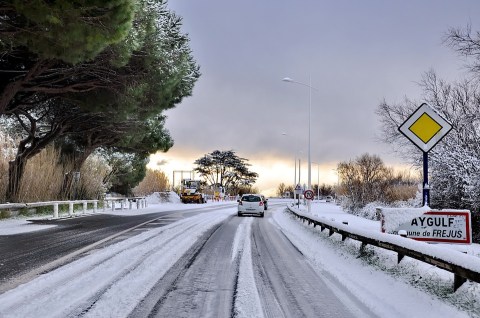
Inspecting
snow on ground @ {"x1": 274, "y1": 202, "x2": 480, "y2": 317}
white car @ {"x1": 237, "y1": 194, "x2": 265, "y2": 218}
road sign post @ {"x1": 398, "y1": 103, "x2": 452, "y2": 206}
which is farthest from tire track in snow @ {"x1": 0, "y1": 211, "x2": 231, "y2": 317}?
white car @ {"x1": 237, "y1": 194, "x2": 265, "y2": 218}

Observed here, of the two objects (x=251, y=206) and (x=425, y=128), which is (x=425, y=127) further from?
(x=251, y=206)

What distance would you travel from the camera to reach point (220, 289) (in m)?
6.64

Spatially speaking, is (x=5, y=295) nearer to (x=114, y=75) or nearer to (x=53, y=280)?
(x=53, y=280)

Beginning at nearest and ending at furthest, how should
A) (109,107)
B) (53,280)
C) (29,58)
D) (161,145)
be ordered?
(53,280)
(29,58)
(109,107)
(161,145)

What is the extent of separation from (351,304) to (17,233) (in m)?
12.6

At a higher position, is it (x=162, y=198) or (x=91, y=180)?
(x=91, y=180)

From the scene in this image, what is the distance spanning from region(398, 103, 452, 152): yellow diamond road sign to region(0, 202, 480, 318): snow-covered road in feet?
7.07

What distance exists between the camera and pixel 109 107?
2117cm

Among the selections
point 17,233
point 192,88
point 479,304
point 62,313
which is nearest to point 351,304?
point 479,304

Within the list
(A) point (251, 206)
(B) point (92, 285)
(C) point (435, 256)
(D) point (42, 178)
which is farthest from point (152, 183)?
(C) point (435, 256)

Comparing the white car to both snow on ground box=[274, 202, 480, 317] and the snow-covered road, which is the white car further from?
the snow-covered road

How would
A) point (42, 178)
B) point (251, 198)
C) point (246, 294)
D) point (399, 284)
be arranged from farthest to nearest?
point (251, 198) < point (42, 178) < point (399, 284) < point (246, 294)

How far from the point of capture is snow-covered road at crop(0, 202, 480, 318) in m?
5.45

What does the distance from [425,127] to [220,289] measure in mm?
3910
